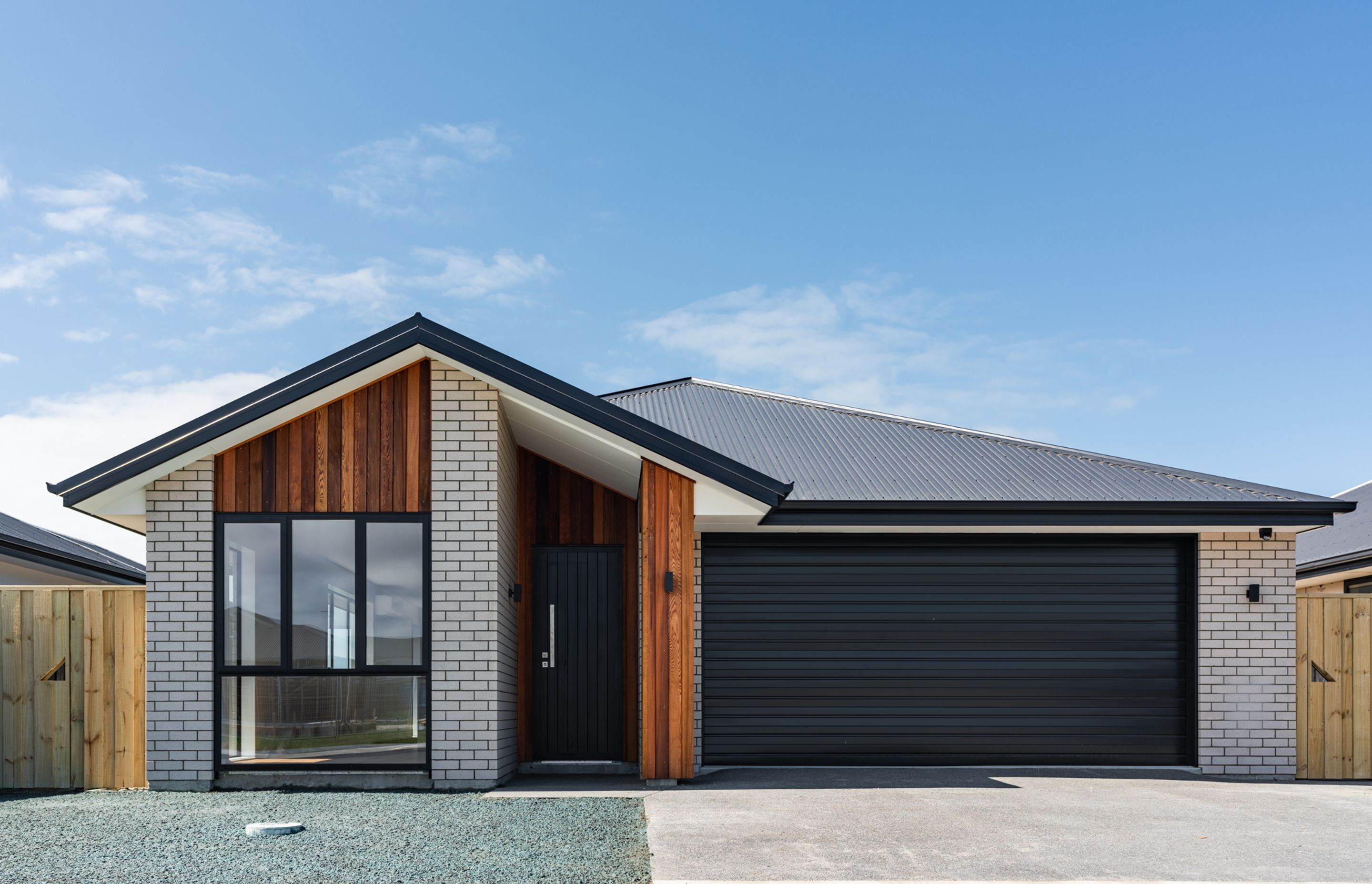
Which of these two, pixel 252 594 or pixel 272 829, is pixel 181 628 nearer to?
pixel 252 594

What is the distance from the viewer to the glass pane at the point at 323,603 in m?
8.73

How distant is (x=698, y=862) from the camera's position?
563 cm

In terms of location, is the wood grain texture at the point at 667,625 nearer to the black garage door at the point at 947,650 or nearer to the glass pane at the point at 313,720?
the black garage door at the point at 947,650

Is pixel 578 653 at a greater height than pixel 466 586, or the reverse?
pixel 466 586

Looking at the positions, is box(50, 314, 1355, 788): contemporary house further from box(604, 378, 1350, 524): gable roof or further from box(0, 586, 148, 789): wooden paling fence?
box(0, 586, 148, 789): wooden paling fence

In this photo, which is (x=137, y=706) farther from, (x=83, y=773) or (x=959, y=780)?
(x=959, y=780)

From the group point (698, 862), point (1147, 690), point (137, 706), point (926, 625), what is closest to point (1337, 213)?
point (1147, 690)

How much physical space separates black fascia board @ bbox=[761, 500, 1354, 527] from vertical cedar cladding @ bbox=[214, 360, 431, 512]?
3.31 meters

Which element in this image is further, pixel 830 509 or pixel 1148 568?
pixel 1148 568

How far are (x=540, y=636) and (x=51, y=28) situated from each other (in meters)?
7.90

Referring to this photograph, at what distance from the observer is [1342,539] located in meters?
14.1

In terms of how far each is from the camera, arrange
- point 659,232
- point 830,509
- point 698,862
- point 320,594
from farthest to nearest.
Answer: point 659,232 < point 830,509 < point 320,594 < point 698,862

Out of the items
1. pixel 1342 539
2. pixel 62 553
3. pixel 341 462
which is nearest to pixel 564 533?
pixel 341 462

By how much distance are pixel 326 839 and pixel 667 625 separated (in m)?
3.37
